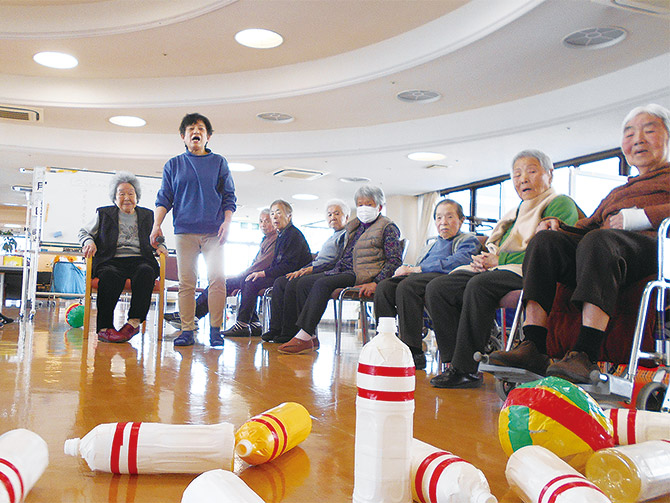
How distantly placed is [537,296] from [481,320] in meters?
0.35

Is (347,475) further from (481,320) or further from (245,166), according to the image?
(245,166)

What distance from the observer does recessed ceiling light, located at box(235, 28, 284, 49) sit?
18.2 feet

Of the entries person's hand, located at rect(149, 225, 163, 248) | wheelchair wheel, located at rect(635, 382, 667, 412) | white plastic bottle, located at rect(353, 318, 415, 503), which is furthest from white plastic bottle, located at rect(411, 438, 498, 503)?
person's hand, located at rect(149, 225, 163, 248)

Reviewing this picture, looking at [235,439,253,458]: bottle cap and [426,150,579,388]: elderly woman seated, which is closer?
[235,439,253,458]: bottle cap

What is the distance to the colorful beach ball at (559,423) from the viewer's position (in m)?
1.11

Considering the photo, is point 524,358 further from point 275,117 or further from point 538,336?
point 275,117

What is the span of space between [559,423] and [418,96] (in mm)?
5855

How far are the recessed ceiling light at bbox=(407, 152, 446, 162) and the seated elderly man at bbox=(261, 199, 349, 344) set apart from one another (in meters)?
3.99

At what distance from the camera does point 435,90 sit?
6.35 meters

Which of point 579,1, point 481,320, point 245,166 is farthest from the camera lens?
point 245,166

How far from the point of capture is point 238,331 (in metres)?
4.71

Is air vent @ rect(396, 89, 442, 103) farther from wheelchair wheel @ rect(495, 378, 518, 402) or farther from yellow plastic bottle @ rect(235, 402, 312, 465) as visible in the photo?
yellow plastic bottle @ rect(235, 402, 312, 465)

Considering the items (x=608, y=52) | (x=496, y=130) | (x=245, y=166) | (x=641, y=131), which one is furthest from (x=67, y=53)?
(x=641, y=131)

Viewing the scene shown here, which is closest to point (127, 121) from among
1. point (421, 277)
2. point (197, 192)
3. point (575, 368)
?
point (197, 192)
